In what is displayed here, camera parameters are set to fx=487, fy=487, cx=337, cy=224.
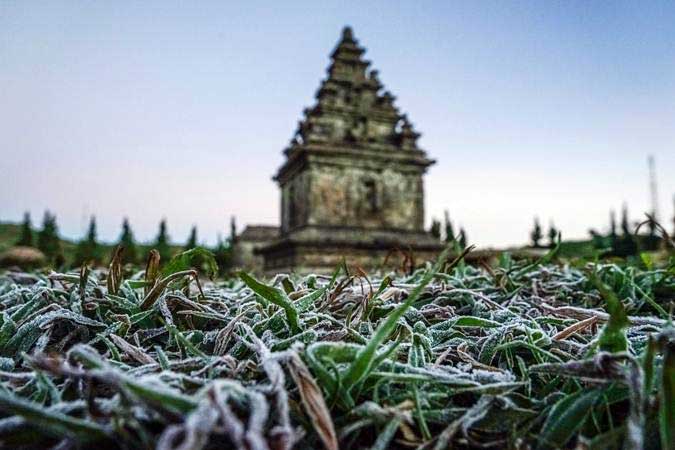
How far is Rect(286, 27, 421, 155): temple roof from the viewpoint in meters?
12.2

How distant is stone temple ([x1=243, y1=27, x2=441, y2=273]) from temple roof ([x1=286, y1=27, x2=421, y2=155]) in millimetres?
26

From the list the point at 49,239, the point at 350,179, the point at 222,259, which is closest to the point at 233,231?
the point at 49,239

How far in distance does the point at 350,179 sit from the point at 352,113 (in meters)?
1.87

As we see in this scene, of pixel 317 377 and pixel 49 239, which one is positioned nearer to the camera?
pixel 317 377

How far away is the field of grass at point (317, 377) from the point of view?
1.40ft

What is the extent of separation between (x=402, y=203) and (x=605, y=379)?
39.4ft

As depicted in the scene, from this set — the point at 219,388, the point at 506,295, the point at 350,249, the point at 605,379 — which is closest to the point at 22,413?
the point at 219,388

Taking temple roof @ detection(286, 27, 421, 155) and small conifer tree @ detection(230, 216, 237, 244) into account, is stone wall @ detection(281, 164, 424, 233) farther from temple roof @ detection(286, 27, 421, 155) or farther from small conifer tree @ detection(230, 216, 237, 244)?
small conifer tree @ detection(230, 216, 237, 244)

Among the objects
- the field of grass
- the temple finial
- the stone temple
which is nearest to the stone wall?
the stone temple

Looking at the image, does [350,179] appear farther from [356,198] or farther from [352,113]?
[352,113]

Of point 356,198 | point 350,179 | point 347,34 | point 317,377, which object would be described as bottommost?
point 317,377

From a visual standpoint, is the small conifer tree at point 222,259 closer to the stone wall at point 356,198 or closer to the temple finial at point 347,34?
the stone wall at point 356,198

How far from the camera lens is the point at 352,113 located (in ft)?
41.3

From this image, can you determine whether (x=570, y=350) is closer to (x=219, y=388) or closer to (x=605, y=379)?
(x=605, y=379)
